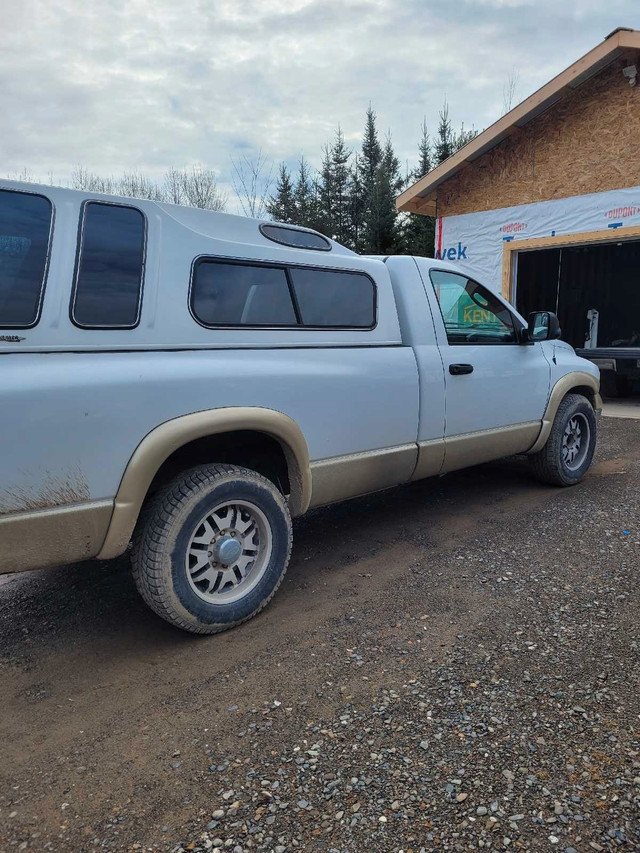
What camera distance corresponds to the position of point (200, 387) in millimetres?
2846

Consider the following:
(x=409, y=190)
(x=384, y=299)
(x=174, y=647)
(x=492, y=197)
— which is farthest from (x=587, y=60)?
(x=174, y=647)

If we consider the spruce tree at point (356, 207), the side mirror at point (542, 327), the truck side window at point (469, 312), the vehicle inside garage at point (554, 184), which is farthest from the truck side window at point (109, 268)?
the spruce tree at point (356, 207)

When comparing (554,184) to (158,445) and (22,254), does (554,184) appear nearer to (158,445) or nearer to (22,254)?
(158,445)

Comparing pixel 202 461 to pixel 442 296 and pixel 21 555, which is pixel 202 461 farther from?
pixel 442 296

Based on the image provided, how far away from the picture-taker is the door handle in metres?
4.16

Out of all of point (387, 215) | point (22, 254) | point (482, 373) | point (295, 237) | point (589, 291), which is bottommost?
point (482, 373)

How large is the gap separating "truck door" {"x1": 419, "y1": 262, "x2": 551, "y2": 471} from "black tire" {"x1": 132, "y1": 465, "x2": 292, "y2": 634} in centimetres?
174

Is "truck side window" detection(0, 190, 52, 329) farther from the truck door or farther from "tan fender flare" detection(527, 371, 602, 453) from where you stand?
"tan fender flare" detection(527, 371, 602, 453)

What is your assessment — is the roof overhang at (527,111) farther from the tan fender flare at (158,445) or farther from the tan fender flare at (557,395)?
the tan fender flare at (158,445)

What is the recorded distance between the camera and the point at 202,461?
3172mm

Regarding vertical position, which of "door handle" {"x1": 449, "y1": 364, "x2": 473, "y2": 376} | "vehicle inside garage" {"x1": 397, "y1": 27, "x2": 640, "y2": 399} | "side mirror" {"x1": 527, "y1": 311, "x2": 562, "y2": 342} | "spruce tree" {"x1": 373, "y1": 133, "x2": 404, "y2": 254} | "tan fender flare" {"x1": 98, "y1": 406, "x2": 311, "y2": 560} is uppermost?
"spruce tree" {"x1": 373, "y1": 133, "x2": 404, "y2": 254}

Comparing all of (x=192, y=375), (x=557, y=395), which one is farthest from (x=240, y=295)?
(x=557, y=395)

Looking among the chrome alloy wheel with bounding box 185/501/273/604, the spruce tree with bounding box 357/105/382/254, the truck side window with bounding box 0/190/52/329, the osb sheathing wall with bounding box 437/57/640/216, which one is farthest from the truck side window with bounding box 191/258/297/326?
the spruce tree with bounding box 357/105/382/254

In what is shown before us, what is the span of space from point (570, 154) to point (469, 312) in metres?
8.73
